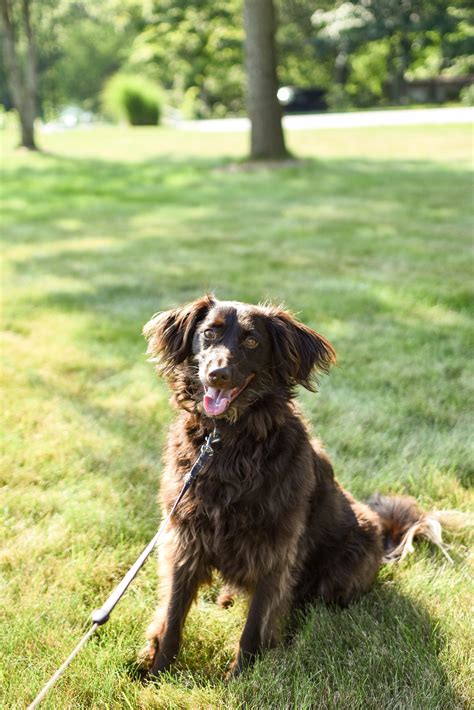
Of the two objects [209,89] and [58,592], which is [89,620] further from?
[209,89]

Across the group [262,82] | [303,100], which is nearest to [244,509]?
[262,82]

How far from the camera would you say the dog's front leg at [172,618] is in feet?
8.38

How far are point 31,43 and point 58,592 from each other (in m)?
20.4

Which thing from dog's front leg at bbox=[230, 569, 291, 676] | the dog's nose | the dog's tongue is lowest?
dog's front leg at bbox=[230, 569, 291, 676]

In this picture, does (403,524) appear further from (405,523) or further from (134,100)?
(134,100)

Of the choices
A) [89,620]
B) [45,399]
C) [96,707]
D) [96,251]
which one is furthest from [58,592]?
[96,251]

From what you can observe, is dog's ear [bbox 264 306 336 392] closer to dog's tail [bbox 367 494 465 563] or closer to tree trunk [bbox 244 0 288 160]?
dog's tail [bbox 367 494 465 563]

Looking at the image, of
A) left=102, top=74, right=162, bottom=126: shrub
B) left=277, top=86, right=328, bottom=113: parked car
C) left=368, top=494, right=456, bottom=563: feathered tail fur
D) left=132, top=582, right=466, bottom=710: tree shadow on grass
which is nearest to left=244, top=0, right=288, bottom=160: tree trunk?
left=368, top=494, right=456, bottom=563: feathered tail fur

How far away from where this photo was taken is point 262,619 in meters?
2.57

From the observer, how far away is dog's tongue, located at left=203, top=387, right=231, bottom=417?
2410 mm

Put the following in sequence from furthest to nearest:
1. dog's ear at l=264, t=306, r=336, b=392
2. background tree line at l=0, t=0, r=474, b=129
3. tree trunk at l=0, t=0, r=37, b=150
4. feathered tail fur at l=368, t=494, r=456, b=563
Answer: background tree line at l=0, t=0, r=474, b=129, tree trunk at l=0, t=0, r=37, b=150, feathered tail fur at l=368, t=494, r=456, b=563, dog's ear at l=264, t=306, r=336, b=392

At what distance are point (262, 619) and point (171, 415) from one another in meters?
2.05

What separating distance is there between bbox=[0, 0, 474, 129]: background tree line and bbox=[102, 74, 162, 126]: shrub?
2.08 meters

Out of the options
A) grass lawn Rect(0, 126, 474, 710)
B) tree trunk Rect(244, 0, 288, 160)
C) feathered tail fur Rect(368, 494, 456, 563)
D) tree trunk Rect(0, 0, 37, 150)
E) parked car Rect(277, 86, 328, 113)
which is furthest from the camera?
parked car Rect(277, 86, 328, 113)
